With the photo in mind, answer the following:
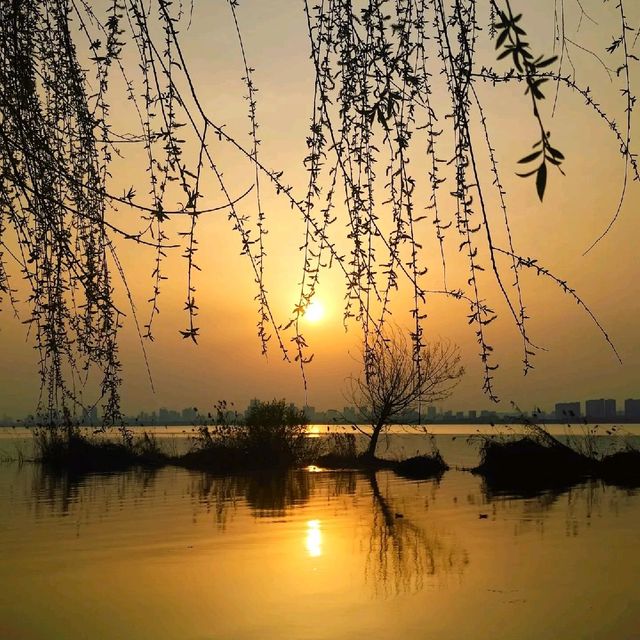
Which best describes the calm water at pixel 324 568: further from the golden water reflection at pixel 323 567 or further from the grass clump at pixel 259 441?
the grass clump at pixel 259 441

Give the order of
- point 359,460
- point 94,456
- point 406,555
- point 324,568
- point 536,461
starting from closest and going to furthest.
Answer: point 324,568, point 406,555, point 536,461, point 359,460, point 94,456

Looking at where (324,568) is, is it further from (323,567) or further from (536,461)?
(536,461)

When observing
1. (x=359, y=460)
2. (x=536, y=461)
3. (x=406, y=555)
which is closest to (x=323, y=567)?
(x=406, y=555)

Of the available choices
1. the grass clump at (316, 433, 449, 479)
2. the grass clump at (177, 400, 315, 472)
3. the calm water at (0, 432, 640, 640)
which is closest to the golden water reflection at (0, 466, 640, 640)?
the calm water at (0, 432, 640, 640)

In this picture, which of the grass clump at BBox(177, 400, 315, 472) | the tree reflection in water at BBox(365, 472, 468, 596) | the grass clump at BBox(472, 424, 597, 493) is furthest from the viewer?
the grass clump at BBox(177, 400, 315, 472)

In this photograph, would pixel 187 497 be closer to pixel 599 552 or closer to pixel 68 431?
pixel 599 552

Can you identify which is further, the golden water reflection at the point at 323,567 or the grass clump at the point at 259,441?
the grass clump at the point at 259,441

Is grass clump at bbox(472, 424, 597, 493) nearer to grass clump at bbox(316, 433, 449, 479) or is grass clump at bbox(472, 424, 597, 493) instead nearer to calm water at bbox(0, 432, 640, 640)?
grass clump at bbox(316, 433, 449, 479)

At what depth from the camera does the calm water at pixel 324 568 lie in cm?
547

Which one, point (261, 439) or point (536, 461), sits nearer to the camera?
point (536, 461)

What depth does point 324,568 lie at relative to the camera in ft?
23.9

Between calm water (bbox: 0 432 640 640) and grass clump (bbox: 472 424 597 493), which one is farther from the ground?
grass clump (bbox: 472 424 597 493)

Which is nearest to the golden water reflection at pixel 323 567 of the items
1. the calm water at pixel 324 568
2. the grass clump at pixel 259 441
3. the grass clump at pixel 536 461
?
the calm water at pixel 324 568

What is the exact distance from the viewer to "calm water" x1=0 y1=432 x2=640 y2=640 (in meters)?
5.47
